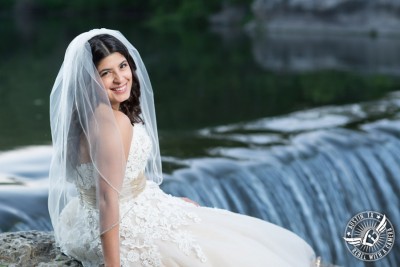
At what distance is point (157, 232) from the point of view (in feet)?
10.6

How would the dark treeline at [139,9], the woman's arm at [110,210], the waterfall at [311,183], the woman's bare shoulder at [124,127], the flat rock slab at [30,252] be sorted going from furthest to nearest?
the dark treeline at [139,9] < the waterfall at [311,183] < the flat rock slab at [30,252] < the woman's bare shoulder at [124,127] < the woman's arm at [110,210]

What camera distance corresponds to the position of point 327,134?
814 cm

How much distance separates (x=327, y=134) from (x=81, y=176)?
5207mm

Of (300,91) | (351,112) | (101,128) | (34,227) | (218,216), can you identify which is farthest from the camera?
(300,91)

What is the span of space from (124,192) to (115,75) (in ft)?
1.60

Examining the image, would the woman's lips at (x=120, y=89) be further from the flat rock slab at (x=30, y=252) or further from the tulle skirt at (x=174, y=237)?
the flat rock slab at (x=30, y=252)

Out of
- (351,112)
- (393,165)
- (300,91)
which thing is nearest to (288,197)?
(393,165)

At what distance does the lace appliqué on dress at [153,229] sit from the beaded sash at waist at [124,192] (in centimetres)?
3

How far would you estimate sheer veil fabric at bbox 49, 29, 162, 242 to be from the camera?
3.09m

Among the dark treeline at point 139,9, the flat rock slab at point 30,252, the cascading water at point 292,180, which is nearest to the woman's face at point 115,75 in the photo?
the flat rock slab at point 30,252

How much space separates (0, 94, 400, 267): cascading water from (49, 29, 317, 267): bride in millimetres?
2220

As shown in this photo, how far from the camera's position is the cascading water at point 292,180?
6332 mm

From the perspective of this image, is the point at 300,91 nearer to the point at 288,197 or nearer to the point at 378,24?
the point at 288,197

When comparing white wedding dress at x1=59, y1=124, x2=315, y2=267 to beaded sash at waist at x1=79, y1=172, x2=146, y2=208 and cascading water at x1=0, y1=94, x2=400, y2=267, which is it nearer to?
beaded sash at waist at x1=79, y1=172, x2=146, y2=208
